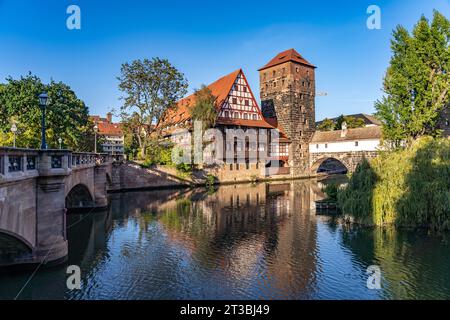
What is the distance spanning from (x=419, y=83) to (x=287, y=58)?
108ft

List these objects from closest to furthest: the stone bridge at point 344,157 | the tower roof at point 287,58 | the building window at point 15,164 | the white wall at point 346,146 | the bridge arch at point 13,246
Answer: the building window at point 15,164 < the bridge arch at point 13,246 < the white wall at point 346,146 < the stone bridge at point 344,157 < the tower roof at point 287,58

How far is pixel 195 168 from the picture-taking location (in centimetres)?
4744

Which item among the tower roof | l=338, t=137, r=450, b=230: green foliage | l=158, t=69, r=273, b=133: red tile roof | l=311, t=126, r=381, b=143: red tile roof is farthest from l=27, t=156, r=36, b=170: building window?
the tower roof

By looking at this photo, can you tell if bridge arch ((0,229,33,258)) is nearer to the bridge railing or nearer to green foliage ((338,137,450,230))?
the bridge railing

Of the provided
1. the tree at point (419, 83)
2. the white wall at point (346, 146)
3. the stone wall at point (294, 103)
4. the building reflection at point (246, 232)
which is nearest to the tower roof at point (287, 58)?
the stone wall at point (294, 103)

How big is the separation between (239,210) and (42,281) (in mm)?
17500

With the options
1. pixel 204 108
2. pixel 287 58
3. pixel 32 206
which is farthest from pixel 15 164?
pixel 287 58

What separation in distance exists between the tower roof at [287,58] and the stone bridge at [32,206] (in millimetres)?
54196

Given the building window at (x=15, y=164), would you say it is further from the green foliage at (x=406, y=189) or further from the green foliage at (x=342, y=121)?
the green foliage at (x=342, y=121)

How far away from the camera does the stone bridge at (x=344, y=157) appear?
2096 inches

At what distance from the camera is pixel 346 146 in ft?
184

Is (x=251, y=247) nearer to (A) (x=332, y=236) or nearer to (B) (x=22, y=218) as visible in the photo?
(A) (x=332, y=236)

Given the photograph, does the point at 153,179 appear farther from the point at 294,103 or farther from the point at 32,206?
the point at 294,103
